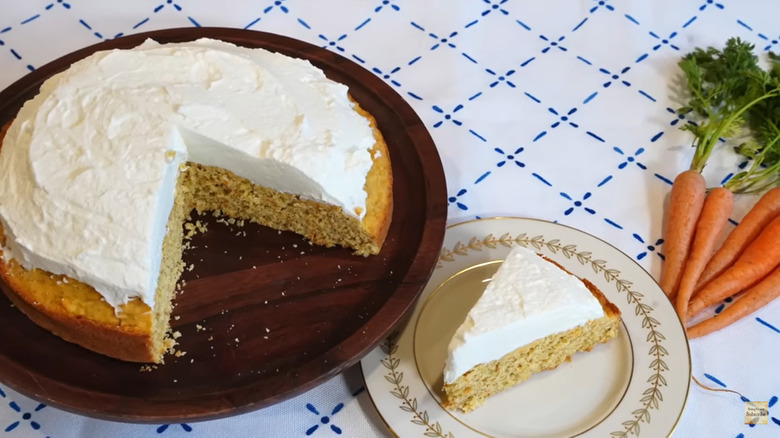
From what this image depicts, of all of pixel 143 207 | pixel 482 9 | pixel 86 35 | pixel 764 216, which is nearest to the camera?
pixel 143 207

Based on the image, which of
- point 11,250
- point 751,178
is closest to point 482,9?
point 751,178

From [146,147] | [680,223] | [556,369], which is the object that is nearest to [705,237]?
[680,223]

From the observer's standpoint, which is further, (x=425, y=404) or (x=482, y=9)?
(x=482, y=9)

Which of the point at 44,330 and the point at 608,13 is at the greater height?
the point at 608,13

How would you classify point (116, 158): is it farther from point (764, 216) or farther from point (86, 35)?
point (764, 216)

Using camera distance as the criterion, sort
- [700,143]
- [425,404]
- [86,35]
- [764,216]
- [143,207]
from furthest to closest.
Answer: [86,35], [700,143], [764,216], [425,404], [143,207]

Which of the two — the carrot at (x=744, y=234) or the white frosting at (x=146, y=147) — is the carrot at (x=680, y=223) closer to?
the carrot at (x=744, y=234)

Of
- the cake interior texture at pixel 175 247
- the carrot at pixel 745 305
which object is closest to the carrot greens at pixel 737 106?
the carrot at pixel 745 305

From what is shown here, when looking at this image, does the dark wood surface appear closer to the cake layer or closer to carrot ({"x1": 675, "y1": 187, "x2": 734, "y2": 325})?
the cake layer
